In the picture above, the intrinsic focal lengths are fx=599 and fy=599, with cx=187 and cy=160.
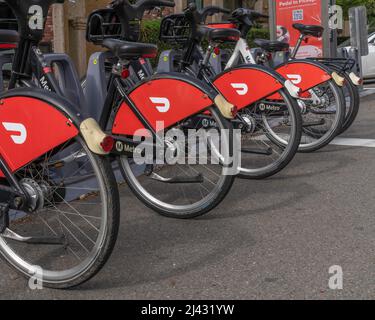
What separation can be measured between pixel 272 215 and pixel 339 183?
113 cm

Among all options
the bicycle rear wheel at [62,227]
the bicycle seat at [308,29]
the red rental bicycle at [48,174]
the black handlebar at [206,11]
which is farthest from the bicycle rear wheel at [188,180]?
the bicycle seat at [308,29]

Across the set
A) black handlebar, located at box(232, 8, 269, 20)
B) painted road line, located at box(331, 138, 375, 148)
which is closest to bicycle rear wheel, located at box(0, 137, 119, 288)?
black handlebar, located at box(232, 8, 269, 20)

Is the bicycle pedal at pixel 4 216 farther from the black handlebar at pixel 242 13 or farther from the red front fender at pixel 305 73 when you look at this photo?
the red front fender at pixel 305 73

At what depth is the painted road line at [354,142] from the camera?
22.1 ft

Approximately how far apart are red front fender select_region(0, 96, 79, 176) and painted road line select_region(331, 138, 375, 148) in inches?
180

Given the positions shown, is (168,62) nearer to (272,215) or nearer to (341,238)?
(272,215)

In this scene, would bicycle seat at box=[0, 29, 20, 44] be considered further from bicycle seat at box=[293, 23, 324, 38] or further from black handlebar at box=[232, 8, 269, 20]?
bicycle seat at box=[293, 23, 324, 38]

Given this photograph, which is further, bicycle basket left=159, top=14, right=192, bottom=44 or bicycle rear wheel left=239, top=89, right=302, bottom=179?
bicycle basket left=159, top=14, right=192, bottom=44

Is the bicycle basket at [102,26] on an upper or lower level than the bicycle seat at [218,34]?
upper

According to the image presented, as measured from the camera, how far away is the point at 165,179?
171 inches

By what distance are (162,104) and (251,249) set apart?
1232 mm

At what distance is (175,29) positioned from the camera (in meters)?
5.54

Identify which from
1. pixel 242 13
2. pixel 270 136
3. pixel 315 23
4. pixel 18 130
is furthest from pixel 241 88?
pixel 315 23

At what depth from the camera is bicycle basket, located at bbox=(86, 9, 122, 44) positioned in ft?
15.4
